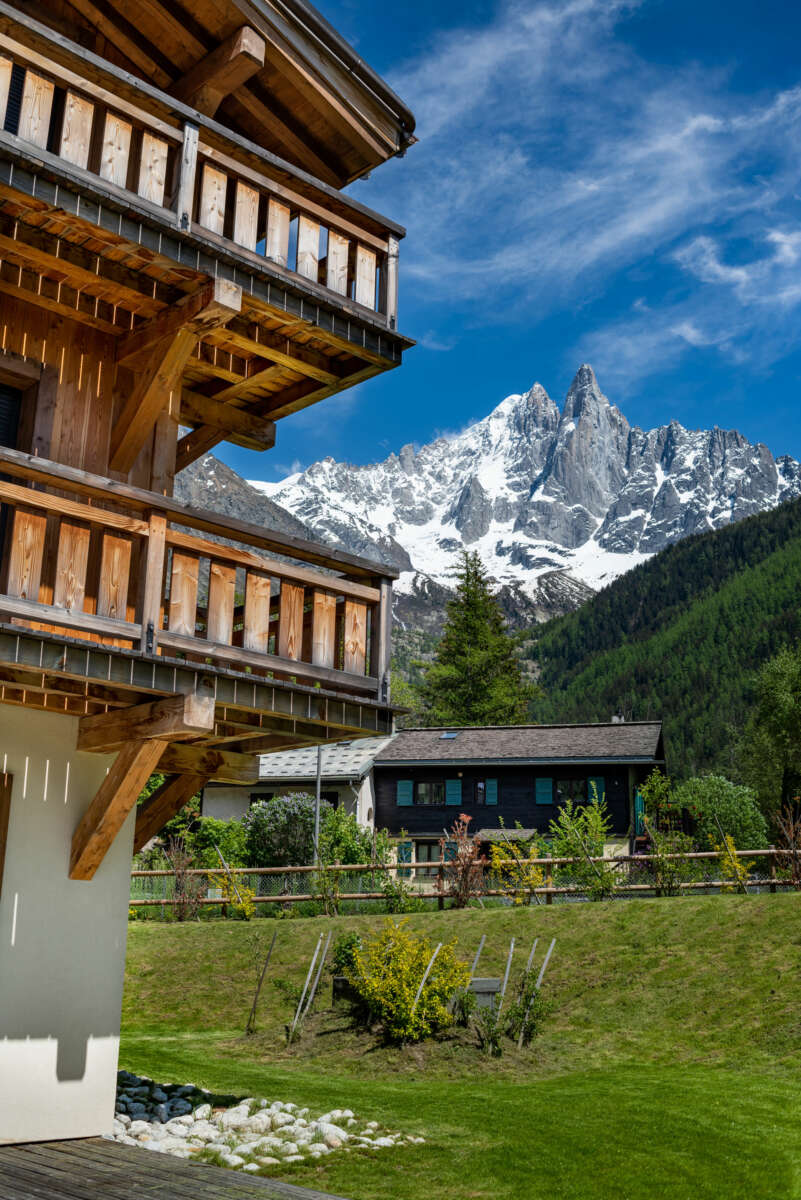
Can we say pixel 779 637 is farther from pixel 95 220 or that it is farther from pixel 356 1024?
pixel 95 220

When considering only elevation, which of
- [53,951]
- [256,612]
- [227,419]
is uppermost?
[227,419]

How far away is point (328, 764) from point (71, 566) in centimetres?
3928

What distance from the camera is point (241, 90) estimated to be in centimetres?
1159

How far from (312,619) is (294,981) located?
49.6ft

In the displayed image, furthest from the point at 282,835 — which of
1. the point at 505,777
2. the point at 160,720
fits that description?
the point at 160,720

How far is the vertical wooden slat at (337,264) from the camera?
1062cm

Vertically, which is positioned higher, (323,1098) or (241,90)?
(241,90)

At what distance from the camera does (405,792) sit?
47.9m

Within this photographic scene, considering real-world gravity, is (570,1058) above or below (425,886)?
below

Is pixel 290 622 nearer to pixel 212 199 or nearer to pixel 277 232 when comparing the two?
pixel 277 232

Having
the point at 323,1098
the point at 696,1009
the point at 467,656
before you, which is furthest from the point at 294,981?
the point at 467,656

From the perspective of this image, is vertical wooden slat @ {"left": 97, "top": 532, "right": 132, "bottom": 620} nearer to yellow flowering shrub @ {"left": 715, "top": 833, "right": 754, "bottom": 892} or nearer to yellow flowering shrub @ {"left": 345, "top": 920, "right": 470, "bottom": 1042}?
yellow flowering shrub @ {"left": 345, "top": 920, "right": 470, "bottom": 1042}

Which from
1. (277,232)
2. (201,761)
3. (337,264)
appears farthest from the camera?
(201,761)

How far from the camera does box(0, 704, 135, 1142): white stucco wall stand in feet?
29.7
